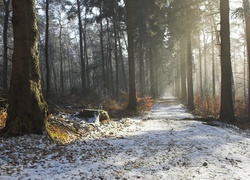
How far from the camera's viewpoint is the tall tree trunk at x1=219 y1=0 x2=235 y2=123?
34.8ft

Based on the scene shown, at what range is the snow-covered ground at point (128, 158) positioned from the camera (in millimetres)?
4121

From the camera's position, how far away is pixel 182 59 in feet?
94.7

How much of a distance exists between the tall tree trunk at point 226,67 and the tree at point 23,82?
331 inches

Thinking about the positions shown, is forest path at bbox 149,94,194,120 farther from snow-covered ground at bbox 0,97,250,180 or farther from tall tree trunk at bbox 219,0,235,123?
snow-covered ground at bbox 0,97,250,180

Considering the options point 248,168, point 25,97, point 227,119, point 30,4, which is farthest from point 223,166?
point 227,119

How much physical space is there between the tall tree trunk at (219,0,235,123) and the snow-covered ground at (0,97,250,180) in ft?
13.1

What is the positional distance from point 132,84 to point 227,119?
6.38m

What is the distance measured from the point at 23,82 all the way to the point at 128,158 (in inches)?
131

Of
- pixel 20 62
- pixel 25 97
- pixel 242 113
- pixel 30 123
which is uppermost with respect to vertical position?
pixel 20 62

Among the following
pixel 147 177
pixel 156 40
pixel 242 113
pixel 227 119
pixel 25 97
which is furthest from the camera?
pixel 156 40

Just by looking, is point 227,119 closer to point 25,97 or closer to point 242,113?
point 242,113

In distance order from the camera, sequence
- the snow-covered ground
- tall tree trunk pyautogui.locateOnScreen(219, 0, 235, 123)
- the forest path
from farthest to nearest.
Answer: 1. the forest path
2. tall tree trunk pyautogui.locateOnScreen(219, 0, 235, 123)
3. the snow-covered ground

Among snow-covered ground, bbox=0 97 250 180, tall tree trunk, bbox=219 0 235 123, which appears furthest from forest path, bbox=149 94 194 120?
snow-covered ground, bbox=0 97 250 180

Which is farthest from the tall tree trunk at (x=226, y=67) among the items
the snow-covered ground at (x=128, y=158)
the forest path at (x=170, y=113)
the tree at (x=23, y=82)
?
the tree at (x=23, y=82)
